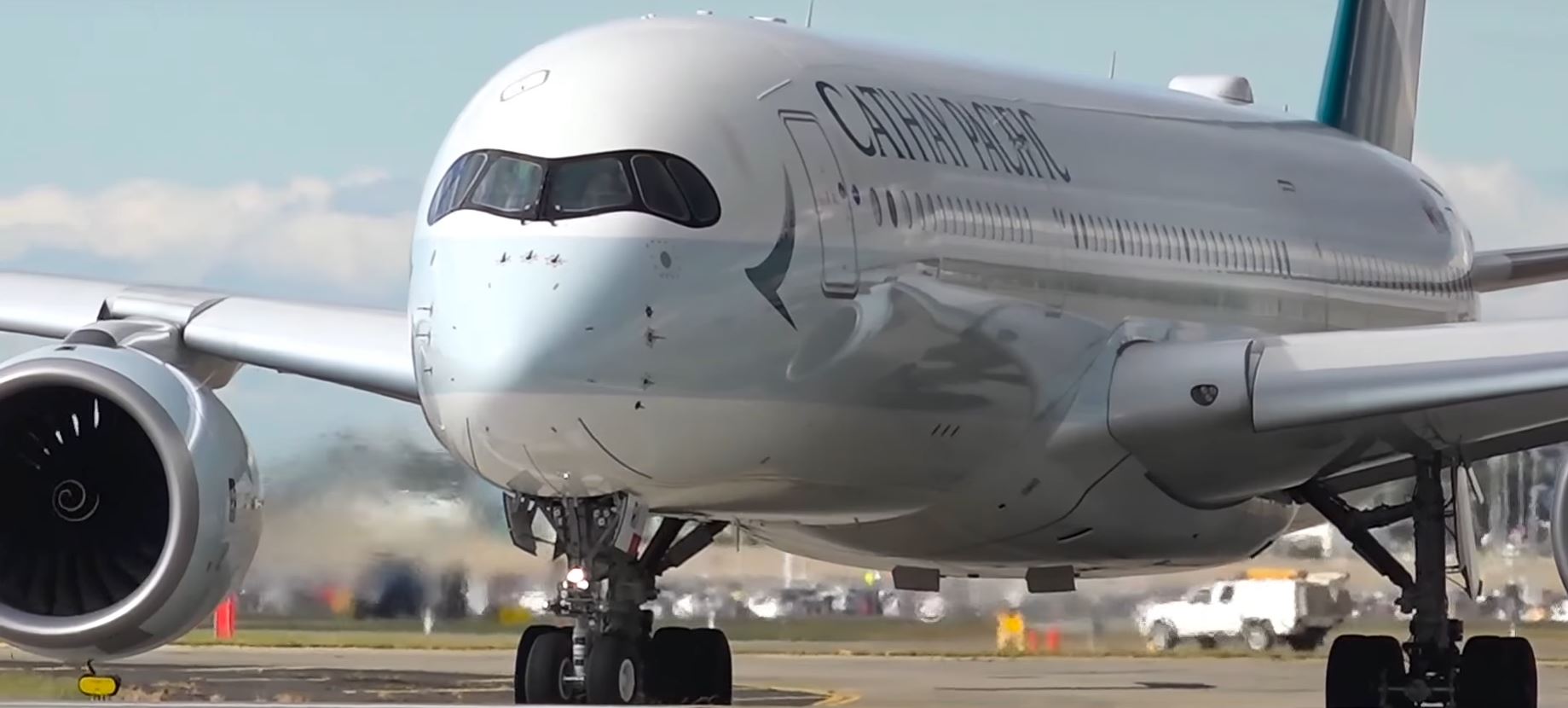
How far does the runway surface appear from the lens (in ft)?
63.3

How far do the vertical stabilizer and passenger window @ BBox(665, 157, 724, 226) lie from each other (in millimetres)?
9981

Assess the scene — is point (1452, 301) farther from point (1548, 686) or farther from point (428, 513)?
point (428, 513)

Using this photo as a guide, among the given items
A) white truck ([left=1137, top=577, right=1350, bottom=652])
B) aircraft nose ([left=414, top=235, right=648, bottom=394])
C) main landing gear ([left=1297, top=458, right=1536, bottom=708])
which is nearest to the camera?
aircraft nose ([left=414, top=235, right=648, bottom=394])

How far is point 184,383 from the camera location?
14.8 metres

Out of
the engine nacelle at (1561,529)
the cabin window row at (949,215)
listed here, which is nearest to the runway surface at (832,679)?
the engine nacelle at (1561,529)

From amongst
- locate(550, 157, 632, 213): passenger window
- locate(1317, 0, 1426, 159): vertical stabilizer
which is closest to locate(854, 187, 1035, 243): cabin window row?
locate(550, 157, 632, 213): passenger window

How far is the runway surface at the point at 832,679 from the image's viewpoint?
1930cm

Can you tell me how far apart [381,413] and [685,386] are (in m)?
8.74

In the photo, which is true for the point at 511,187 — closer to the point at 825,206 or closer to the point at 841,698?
the point at 825,206

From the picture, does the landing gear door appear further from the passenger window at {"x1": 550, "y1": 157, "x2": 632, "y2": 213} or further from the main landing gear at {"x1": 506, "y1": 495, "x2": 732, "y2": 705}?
the main landing gear at {"x1": 506, "y1": 495, "x2": 732, "y2": 705}

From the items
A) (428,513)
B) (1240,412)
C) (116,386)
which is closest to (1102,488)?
(1240,412)

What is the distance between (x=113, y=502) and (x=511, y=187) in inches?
118

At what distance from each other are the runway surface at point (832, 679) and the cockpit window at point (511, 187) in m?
5.76

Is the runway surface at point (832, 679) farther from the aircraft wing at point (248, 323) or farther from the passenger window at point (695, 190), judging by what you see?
the passenger window at point (695, 190)
